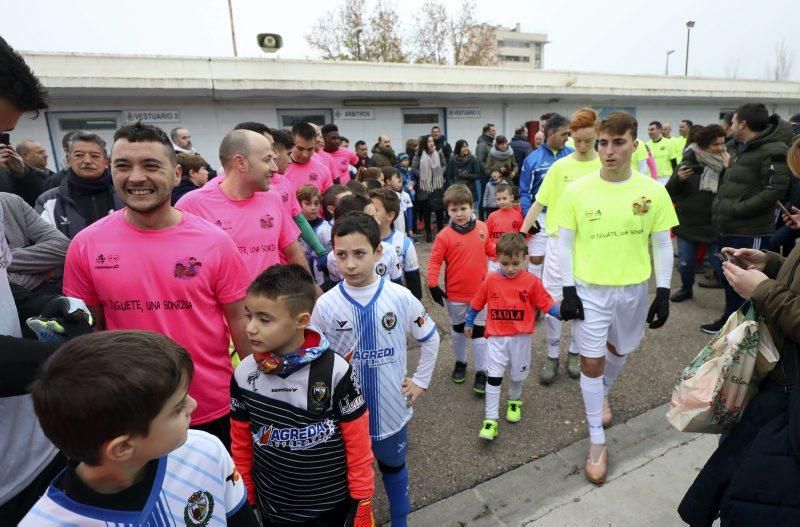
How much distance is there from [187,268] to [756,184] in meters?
5.31

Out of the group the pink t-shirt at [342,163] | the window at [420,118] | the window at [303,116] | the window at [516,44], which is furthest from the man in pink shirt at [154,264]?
the window at [516,44]

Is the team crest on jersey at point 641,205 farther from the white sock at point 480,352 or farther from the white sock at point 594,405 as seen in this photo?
the white sock at point 480,352

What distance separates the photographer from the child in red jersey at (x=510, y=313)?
3197 millimetres

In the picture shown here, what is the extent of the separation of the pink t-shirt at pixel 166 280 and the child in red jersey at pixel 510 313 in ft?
6.15

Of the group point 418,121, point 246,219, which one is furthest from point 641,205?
point 418,121

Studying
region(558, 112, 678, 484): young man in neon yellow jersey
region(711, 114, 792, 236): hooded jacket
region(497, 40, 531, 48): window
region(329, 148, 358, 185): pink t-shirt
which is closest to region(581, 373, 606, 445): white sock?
region(558, 112, 678, 484): young man in neon yellow jersey

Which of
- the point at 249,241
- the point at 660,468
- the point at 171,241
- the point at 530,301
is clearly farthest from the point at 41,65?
the point at 660,468

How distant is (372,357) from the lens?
89.1 inches

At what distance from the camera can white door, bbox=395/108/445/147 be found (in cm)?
1395

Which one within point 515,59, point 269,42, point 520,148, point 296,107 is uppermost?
point 515,59

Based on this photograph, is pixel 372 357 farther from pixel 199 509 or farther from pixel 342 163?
pixel 342 163

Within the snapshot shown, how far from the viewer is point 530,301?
324 centimetres

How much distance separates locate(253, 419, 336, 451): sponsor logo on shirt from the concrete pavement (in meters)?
1.15

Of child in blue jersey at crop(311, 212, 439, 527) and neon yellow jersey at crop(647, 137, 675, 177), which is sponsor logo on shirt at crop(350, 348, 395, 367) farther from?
neon yellow jersey at crop(647, 137, 675, 177)
